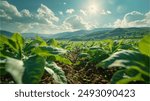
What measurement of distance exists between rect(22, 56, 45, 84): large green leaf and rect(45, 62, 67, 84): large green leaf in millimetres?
200

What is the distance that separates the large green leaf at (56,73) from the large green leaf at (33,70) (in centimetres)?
20

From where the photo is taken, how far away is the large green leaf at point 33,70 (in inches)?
70.0

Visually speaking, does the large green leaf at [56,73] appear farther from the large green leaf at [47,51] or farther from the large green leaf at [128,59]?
the large green leaf at [128,59]

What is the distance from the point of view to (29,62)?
6.72 ft

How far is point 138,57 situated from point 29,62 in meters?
0.78

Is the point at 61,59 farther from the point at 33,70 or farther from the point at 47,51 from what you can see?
the point at 33,70

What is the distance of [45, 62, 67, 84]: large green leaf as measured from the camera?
222 centimetres

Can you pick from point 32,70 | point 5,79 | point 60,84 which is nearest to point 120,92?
point 60,84

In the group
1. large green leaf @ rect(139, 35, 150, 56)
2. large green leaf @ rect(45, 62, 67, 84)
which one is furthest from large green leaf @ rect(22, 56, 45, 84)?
large green leaf @ rect(139, 35, 150, 56)

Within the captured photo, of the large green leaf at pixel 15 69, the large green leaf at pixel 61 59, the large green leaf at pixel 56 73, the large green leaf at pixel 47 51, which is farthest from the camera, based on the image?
the large green leaf at pixel 61 59

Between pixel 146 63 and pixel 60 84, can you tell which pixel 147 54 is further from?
pixel 60 84

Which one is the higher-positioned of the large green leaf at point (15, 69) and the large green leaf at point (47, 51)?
the large green leaf at point (47, 51)

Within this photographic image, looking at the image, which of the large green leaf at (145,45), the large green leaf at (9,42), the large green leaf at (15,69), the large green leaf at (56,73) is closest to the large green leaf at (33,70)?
the large green leaf at (15,69)

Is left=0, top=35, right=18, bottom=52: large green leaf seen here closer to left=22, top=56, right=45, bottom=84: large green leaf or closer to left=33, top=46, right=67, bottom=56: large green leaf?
left=33, top=46, right=67, bottom=56: large green leaf
